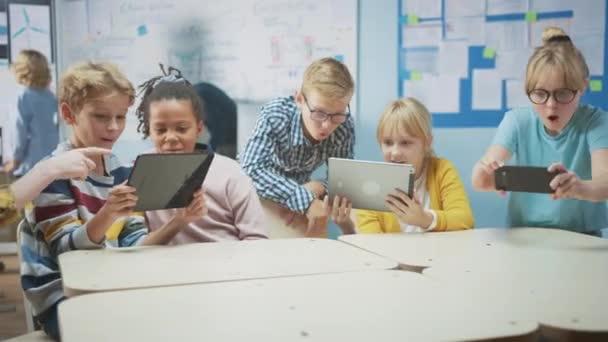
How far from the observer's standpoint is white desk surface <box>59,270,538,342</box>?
904 mm

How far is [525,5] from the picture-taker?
2773 mm

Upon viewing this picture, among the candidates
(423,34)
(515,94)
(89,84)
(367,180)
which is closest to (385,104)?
(423,34)

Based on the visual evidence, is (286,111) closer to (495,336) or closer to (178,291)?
(178,291)

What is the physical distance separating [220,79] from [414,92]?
98cm

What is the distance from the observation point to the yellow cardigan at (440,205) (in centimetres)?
195

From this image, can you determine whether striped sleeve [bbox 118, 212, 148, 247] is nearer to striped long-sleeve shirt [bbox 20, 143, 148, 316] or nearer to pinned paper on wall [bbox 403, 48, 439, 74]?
striped long-sleeve shirt [bbox 20, 143, 148, 316]

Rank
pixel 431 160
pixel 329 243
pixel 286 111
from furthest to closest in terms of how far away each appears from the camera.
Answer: pixel 286 111
pixel 431 160
pixel 329 243

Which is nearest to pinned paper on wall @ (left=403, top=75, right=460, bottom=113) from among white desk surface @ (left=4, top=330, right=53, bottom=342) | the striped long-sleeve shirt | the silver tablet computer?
the silver tablet computer

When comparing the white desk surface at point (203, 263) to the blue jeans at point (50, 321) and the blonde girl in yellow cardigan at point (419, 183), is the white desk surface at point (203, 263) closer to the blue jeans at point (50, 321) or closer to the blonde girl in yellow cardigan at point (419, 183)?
the blue jeans at point (50, 321)

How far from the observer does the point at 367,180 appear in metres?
1.84

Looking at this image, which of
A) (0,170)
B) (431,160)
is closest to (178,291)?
(431,160)

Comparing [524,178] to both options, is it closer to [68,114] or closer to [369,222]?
[369,222]

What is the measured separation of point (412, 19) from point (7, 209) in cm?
208

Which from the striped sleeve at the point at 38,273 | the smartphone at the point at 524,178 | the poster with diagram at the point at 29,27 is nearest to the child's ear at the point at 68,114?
the striped sleeve at the point at 38,273
